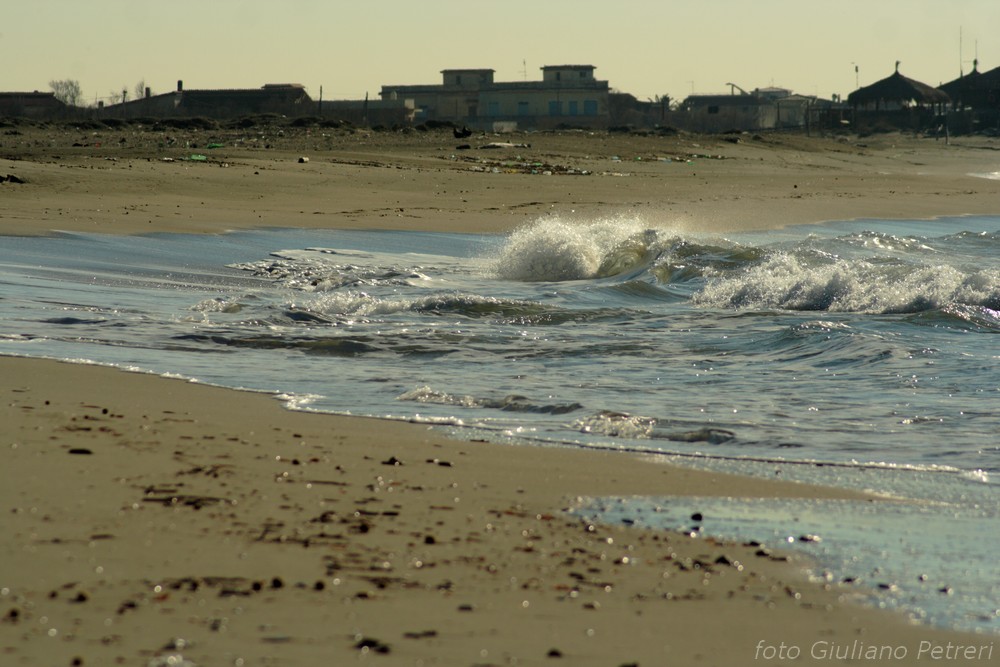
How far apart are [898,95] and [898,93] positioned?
11cm

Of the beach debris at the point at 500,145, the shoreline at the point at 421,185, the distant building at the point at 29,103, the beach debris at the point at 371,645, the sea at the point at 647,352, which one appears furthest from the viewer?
the distant building at the point at 29,103

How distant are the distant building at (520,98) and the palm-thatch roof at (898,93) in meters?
15.0

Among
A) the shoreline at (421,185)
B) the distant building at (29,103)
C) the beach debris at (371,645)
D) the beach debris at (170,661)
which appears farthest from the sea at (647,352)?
the distant building at (29,103)

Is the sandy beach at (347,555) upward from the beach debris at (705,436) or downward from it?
upward

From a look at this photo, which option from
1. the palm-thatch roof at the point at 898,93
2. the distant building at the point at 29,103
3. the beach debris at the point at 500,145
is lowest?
the beach debris at the point at 500,145

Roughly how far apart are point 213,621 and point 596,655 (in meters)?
0.89

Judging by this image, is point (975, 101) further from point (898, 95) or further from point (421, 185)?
point (421, 185)

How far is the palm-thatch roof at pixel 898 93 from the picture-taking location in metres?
68.1

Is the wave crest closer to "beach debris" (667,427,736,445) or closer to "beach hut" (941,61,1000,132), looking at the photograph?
"beach debris" (667,427,736,445)

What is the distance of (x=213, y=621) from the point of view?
2.91m

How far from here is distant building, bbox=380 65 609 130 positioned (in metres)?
78.0

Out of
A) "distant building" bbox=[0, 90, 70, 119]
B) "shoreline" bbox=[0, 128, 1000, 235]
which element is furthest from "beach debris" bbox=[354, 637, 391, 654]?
"distant building" bbox=[0, 90, 70, 119]

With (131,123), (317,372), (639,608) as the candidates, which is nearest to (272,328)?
(317,372)

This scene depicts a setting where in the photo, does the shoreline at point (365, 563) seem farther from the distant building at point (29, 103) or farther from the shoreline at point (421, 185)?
the distant building at point (29, 103)
